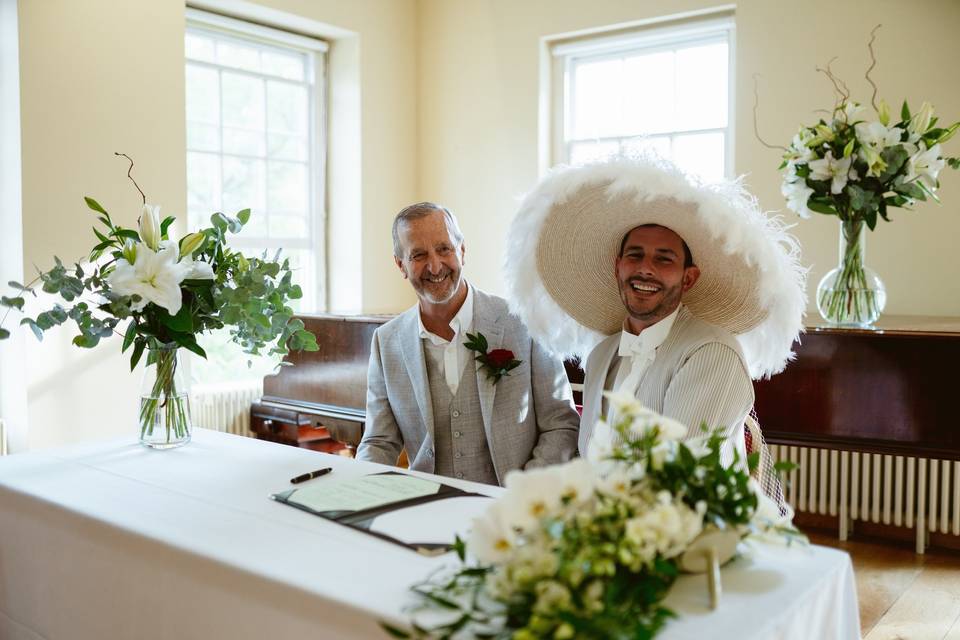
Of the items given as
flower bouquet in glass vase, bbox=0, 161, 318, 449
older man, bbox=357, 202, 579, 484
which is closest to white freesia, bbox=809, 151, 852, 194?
older man, bbox=357, 202, 579, 484

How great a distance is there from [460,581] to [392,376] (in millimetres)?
1301

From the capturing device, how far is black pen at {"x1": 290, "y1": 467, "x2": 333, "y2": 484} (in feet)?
6.11

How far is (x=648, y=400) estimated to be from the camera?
2021 mm

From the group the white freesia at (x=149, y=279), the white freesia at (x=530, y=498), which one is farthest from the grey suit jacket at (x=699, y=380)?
the white freesia at (x=149, y=279)

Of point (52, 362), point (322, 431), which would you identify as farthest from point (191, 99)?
point (322, 431)

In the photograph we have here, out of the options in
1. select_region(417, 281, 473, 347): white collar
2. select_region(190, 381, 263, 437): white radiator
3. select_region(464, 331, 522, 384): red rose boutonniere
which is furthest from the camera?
select_region(190, 381, 263, 437): white radiator

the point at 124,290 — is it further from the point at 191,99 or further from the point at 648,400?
the point at 191,99

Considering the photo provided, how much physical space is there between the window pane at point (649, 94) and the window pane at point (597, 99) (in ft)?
0.21

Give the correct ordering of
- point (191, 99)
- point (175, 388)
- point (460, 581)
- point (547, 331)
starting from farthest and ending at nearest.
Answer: point (191, 99) → point (547, 331) → point (175, 388) → point (460, 581)

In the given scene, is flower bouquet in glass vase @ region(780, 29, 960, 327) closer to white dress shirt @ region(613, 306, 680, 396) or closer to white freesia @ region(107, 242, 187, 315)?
white dress shirt @ region(613, 306, 680, 396)

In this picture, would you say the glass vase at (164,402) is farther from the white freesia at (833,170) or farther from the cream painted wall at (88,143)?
the cream painted wall at (88,143)

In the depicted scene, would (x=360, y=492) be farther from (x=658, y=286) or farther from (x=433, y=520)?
(x=658, y=286)

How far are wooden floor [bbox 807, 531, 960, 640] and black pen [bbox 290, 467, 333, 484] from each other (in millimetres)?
1998

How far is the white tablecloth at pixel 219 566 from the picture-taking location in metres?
1.23
